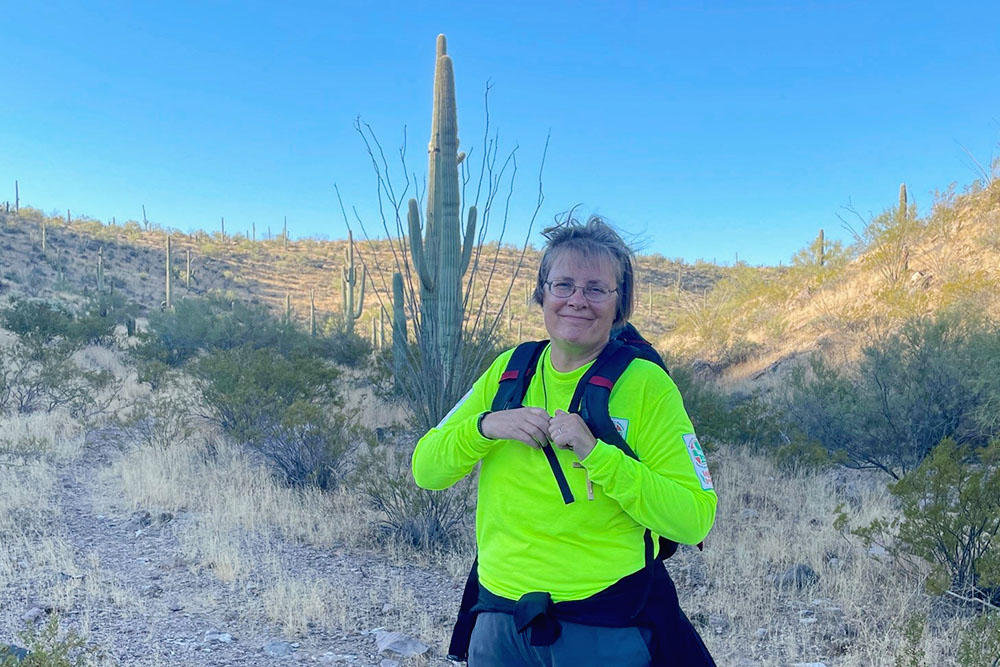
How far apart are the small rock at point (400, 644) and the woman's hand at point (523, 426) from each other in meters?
2.28

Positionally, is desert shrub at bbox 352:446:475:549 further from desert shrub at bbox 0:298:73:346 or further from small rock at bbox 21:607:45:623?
desert shrub at bbox 0:298:73:346

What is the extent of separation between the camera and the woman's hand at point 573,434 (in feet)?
5.19

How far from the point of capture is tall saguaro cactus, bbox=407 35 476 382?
5.76m

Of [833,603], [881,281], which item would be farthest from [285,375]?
[881,281]

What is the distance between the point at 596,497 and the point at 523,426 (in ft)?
0.81

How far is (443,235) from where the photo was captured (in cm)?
671

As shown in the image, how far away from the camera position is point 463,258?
620cm

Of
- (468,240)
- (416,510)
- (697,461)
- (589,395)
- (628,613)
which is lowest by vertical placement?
(416,510)

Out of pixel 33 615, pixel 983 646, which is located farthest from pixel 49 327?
pixel 983 646

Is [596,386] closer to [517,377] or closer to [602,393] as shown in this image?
[602,393]

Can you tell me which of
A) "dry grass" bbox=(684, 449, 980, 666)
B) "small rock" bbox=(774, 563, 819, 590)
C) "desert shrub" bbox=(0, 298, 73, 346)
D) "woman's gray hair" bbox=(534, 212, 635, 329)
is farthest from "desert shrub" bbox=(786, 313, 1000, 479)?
"desert shrub" bbox=(0, 298, 73, 346)

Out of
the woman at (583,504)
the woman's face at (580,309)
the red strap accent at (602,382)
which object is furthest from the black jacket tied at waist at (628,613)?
the woman's face at (580,309)

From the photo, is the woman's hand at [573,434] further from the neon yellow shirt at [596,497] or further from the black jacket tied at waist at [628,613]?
the black jacket tied at waist at [628,613]

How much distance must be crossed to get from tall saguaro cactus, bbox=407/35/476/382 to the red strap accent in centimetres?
373
